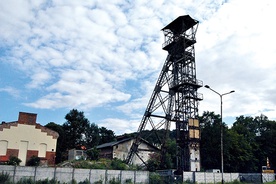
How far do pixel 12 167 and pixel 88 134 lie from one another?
66902mm

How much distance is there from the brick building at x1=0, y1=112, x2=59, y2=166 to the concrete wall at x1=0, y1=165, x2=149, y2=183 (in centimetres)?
1614

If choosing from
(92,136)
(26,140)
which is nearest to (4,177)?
(26,140)

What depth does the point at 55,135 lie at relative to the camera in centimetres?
4641

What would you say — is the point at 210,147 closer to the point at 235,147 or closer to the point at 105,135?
the point at 235,147

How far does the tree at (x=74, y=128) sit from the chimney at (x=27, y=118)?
3188 cm

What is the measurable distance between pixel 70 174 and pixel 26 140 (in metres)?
17.6

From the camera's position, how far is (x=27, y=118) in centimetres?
4419

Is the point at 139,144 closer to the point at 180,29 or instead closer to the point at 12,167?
the point at 180,29

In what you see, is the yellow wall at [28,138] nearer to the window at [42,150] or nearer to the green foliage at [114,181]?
the window at [42,150]

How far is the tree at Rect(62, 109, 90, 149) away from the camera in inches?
3033

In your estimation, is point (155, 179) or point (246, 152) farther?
point (246, 152)

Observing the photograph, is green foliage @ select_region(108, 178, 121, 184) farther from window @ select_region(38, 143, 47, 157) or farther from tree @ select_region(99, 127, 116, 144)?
tree @ select_region(99, 127, 116, 144)

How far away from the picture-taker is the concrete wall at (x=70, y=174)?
26223mm

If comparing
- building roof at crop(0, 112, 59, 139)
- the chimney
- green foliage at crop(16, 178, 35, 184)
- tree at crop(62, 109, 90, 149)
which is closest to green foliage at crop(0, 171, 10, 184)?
green foliage at crop(16, 178, 35, 184)
